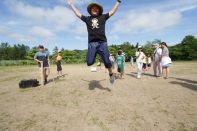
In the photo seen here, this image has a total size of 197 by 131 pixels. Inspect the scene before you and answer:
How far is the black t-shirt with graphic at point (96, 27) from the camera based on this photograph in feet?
24.9

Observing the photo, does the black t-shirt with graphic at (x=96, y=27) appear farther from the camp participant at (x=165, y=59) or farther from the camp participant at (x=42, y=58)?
the camp participant at (x=165, y=59)

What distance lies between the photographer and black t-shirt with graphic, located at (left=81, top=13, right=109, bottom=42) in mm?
7586

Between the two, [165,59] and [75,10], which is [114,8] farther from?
[165,59]

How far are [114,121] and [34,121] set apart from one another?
212 centimetres

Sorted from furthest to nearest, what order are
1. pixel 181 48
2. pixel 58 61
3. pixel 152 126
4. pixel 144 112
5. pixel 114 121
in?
pixel 181 48 < pixel 58 61 < pixel 144 112 < pixel 114 121 < pixel 152 126

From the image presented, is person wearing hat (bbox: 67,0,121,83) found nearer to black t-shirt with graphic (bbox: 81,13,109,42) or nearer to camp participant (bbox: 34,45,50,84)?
black t-shirt with graphic (bbox: 81,13,109,42)

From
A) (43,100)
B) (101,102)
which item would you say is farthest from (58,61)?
(101,102)

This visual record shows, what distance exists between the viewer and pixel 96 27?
24.8 feet

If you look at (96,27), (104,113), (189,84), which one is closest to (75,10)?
(96,27)

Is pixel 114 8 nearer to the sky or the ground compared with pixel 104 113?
nearer to the sky

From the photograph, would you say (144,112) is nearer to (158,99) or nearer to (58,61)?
(158,99)

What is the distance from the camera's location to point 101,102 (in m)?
8.31

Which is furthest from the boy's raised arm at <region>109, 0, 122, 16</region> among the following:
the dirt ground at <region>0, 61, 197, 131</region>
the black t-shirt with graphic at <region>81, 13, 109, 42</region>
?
the dirt ground at <region>0, 61, 197, 131</region>

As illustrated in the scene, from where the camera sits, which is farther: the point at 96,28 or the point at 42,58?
the point at 42,58
